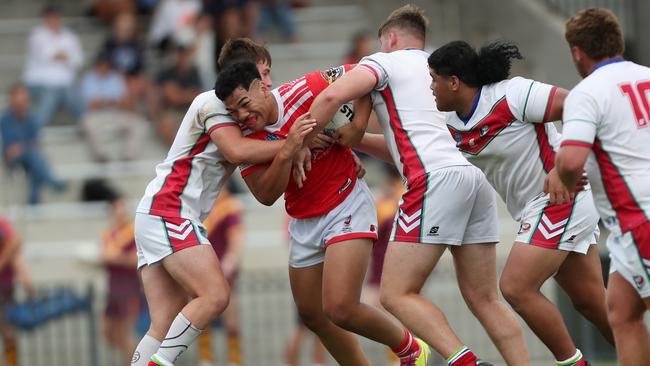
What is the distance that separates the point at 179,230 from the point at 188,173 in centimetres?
36

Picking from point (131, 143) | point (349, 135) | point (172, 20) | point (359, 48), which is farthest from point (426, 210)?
point (172, 20)

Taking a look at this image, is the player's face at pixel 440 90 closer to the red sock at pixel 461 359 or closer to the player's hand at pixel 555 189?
the player's hand at pixel 555 189

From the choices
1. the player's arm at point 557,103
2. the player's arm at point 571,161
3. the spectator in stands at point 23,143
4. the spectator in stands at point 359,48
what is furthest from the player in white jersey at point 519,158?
the spectator in stands at point 23,143

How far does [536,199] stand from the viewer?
7.35 m

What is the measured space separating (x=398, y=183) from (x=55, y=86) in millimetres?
5581

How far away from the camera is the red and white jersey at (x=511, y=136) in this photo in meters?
7.05

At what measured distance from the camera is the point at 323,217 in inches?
301

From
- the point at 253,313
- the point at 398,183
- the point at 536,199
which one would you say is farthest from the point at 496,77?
the point at 253,313

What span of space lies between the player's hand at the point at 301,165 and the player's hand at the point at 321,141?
2.9 inches

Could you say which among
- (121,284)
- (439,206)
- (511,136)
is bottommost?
(121,284)

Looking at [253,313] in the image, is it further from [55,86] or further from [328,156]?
[328,156]

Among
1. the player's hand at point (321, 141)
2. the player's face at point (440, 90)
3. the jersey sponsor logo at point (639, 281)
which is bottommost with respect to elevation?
the jersey sponsor logo at point (639, 281)

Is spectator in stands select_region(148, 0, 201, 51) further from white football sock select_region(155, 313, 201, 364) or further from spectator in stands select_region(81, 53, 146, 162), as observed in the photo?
white football sock select_region(155, 313, 201, 364)

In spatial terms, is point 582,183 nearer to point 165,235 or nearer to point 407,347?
point 407,347
